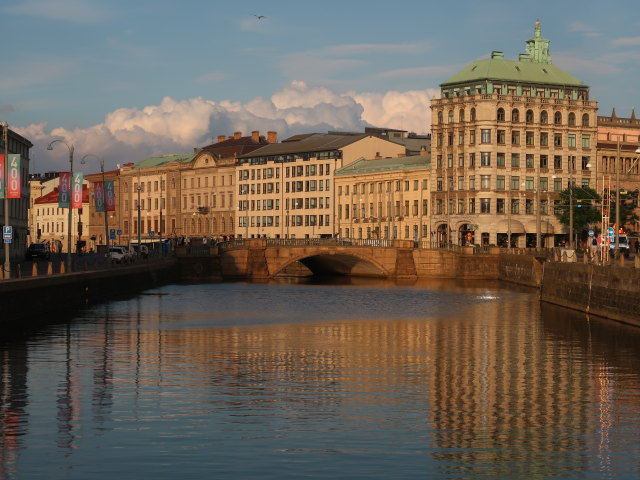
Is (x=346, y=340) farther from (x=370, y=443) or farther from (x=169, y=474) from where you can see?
(x=169, y=474)

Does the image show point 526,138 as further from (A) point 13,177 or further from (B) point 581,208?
(A) point 13,177

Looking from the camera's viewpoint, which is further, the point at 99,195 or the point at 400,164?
the point at 400,164

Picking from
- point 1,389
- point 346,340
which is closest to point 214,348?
point 346,340

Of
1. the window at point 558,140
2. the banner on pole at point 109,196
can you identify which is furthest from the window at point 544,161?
the banner on pole at point 109,196

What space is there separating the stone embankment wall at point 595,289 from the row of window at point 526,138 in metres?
74.7

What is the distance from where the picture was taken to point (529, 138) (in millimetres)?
180625

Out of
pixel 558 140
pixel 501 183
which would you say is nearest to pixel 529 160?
pixel 501 183

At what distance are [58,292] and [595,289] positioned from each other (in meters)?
34.5

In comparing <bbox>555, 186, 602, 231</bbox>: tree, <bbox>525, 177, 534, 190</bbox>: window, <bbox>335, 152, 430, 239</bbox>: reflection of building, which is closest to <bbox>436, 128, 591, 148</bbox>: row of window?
<bbox>525, 177, 534, 190</bbox>: window

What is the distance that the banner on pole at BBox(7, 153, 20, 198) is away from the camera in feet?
248

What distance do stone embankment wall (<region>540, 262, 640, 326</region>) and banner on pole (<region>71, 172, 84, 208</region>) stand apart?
36.2 metres

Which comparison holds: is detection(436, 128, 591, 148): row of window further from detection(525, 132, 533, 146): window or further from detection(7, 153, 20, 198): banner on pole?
detection(7, 153, 20, 198): banner on pole

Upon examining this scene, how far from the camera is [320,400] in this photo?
43.4 meters

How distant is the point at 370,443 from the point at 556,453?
5.04m
